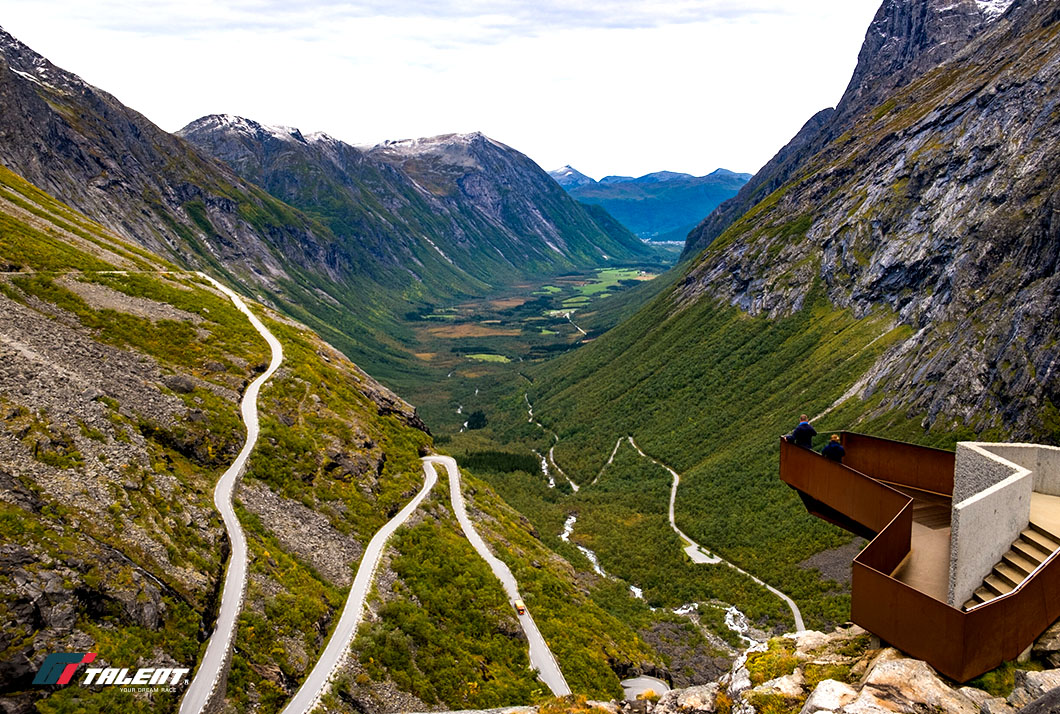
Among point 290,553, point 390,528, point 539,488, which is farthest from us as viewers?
point 539,488

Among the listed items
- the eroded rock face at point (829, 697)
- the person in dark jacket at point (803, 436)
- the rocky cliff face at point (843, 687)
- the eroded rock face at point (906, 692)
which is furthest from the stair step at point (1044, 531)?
the person in dark jacket at point (803, 436)

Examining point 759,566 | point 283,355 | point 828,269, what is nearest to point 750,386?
point 828,269

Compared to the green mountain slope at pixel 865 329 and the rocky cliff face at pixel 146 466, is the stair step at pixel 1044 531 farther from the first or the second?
the green mountain slope at pixel 865 329

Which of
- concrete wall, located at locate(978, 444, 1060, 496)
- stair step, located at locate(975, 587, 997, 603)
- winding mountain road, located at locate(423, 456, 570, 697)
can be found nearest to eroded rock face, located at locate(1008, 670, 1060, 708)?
stair step, located at locate(975, 587, 997, 603)

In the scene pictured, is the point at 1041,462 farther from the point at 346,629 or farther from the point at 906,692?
the point at 346,629

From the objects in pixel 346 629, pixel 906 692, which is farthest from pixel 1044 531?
pixel 346 629

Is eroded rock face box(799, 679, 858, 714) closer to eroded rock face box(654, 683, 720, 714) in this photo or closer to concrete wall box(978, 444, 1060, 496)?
eroded rock face box(654, 683, 720, 714)

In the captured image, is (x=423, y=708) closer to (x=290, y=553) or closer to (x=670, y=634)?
(x=290, y=553)
